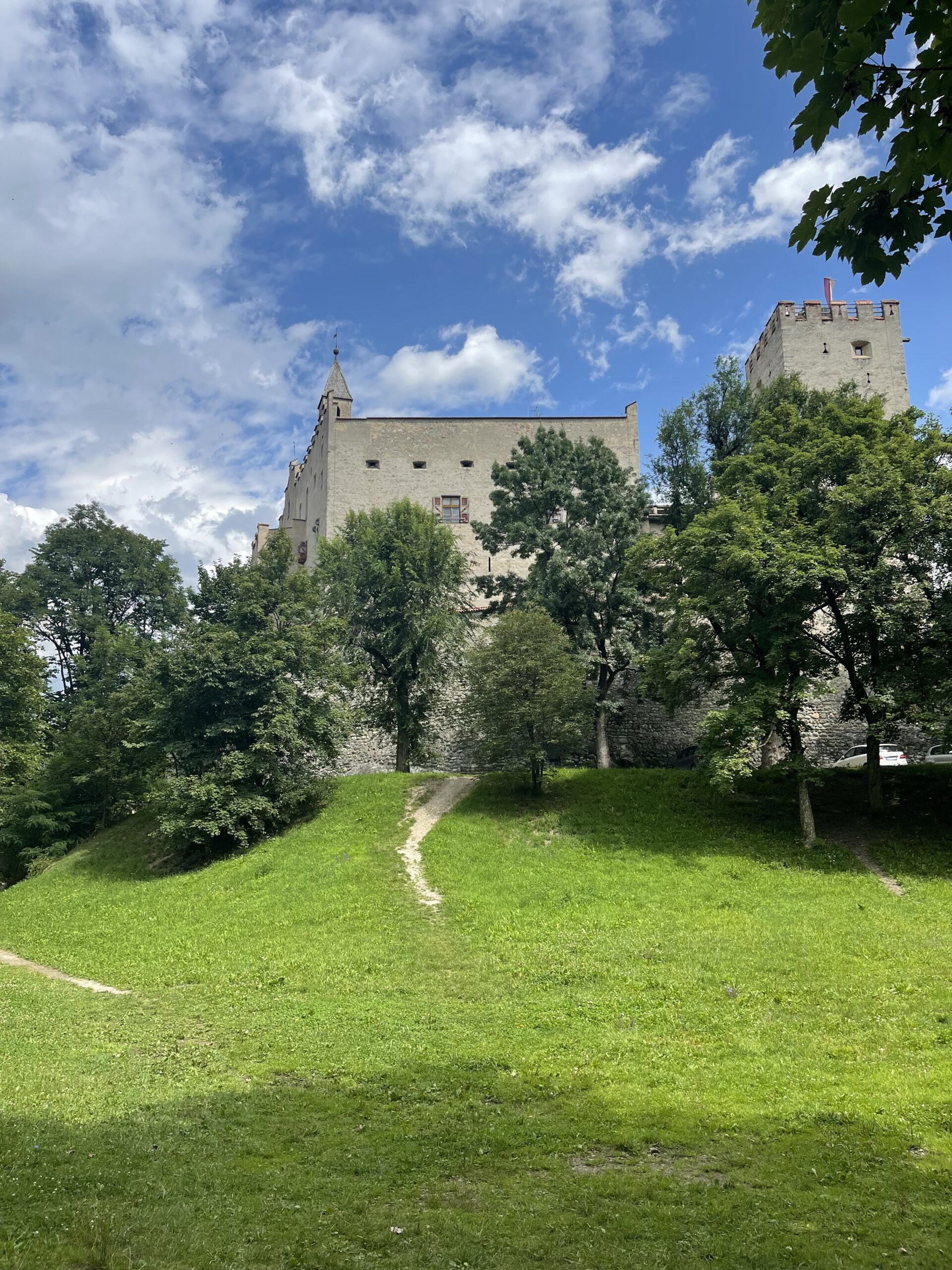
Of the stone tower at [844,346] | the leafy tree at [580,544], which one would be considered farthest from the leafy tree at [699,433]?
the stone tower at [844,346]

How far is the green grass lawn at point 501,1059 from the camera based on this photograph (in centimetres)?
638

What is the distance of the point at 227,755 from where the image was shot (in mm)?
26734

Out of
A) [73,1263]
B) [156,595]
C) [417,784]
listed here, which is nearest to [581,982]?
[73,1263]

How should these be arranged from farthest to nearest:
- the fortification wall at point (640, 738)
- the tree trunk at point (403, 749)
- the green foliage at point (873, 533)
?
the fortification wall at point (640, 738) → the tree trunk at point (403, 749) → the green foliage at point (873, 533)

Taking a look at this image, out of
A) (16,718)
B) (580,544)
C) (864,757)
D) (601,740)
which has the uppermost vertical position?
(580,544)

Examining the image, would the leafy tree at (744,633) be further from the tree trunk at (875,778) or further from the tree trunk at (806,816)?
the tree trunk at (875,778)

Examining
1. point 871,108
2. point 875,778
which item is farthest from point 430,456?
point 871,108

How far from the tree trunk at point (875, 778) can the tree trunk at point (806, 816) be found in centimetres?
223

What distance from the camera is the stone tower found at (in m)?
47.0

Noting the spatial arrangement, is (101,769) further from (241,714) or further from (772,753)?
(772,753)

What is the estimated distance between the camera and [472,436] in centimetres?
5306

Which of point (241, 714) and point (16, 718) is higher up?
point (16, 718)

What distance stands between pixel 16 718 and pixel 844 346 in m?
45.5

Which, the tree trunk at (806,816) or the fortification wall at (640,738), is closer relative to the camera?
the tree trunk at (806,816)
